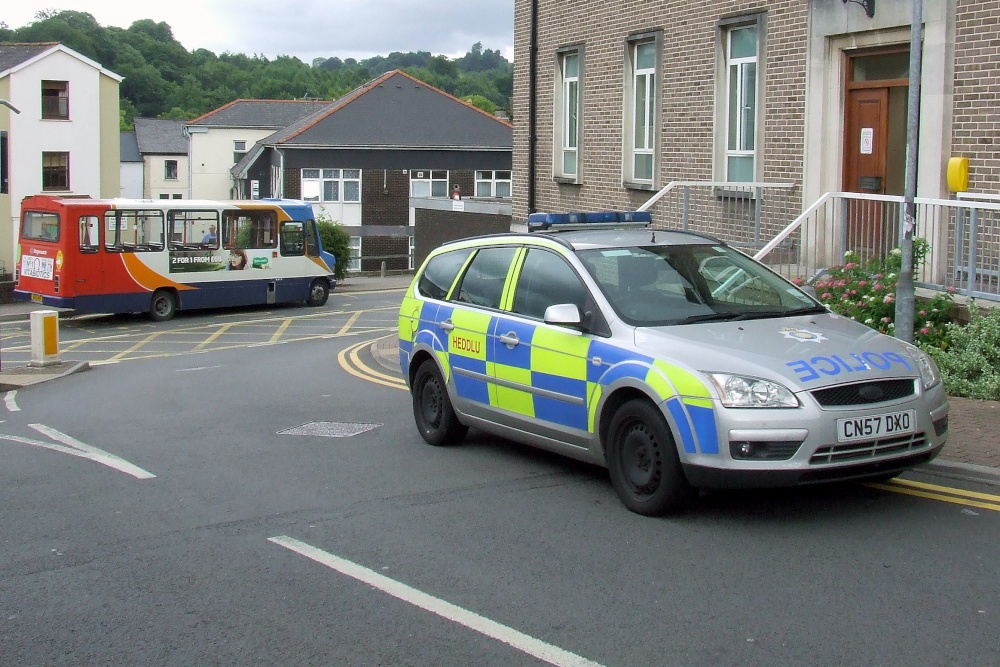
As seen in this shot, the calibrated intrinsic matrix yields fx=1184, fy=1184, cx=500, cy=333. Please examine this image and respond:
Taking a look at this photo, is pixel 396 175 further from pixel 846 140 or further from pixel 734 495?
pixel 734 495

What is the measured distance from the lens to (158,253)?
27703mm

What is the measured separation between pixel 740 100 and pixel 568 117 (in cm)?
508

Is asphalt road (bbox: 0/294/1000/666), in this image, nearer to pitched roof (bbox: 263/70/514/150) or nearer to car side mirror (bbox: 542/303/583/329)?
car side mirror (bbox: 542/303/583/329)

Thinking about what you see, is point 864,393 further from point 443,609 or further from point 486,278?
point 486,278

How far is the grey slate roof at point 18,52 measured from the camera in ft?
164

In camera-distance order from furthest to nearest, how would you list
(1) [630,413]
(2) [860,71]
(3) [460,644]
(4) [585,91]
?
(4) [585,91] < (2) [860,71] < (1) [630,413] < (3) [460,644]

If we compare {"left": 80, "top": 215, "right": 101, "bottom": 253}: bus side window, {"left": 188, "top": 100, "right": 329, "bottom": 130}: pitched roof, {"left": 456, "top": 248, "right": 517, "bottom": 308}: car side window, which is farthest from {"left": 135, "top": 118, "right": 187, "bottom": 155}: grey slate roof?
{"left": 456, "top": 248, "right": 517, "bottom": 308}: car side window

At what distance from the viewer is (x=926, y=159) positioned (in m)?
12.5

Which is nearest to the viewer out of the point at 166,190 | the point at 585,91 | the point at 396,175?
the point at 585,91

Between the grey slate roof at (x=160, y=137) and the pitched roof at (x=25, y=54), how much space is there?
35.4 metres

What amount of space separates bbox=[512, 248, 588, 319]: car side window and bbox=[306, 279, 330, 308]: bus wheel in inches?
938

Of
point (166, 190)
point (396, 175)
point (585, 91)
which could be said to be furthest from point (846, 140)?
point (166, 190)

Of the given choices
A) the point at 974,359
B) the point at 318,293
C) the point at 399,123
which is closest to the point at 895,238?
the point at 974,359

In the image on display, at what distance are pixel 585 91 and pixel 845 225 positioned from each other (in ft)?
25.3
